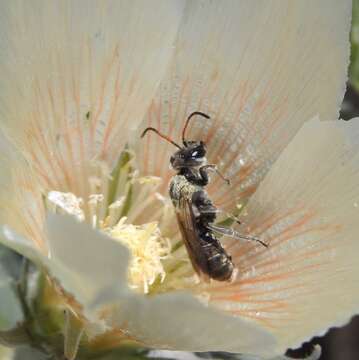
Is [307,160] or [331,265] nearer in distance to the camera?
[331,265]

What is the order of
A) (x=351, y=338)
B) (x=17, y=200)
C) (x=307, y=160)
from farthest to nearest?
(x=351, y=338)
(x=307, y=160)
(x=17, y=200)

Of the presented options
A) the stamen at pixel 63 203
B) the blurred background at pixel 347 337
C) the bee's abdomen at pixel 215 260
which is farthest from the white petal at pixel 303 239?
the blurred background at pixel 347 337

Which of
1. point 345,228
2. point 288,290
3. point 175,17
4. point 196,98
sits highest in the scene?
point 175,17

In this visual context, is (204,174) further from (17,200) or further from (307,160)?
(17,200)

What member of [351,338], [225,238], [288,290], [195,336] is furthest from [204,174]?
[351,338]

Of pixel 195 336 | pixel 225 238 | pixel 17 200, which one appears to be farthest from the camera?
pixel 225 238

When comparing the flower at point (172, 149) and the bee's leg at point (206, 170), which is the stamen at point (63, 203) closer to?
the flower at point (172, 149)

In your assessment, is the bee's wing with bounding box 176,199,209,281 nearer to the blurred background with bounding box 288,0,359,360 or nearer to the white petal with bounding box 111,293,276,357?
the white petal with bounding box 111,293,276,357

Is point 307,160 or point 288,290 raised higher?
point 307,160
